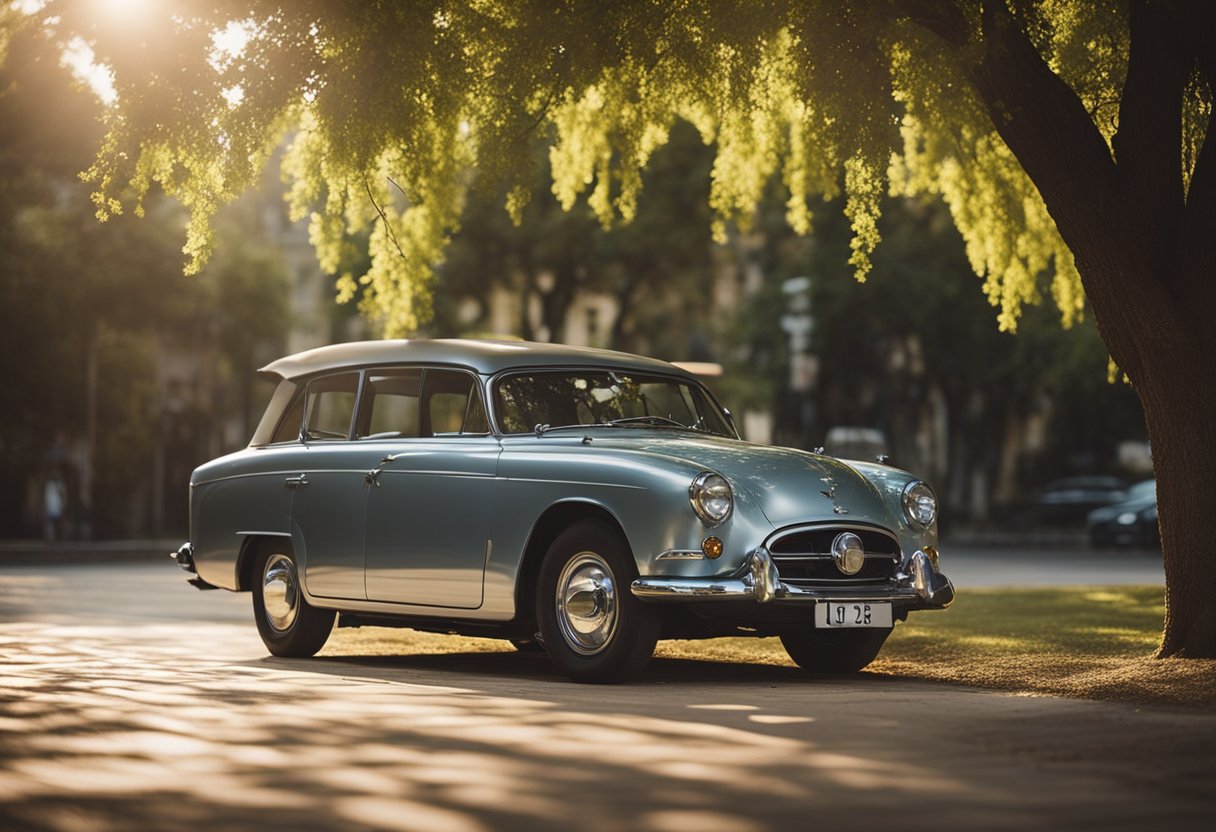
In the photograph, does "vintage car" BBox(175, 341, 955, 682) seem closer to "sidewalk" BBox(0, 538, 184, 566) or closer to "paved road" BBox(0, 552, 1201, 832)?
"paved road" BBox(0, 552, 1201, 832)

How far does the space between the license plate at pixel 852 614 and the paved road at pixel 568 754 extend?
14.3 inches

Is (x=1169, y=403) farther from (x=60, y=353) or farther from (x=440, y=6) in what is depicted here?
(x=60, y=353)

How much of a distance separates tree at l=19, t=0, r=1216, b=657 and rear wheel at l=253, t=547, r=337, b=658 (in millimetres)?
2598

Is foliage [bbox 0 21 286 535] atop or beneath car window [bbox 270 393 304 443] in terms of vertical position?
atop

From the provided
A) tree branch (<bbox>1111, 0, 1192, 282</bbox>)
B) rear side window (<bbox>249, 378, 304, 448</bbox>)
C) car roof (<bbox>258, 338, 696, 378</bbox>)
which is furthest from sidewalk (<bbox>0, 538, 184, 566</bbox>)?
tree branch (<bbox>1111, 0, 1192, 282</bbox>)

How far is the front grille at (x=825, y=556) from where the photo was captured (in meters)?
9.83

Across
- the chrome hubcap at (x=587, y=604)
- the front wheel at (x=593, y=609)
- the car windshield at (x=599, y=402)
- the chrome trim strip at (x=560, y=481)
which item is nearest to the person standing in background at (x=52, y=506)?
the car windshield at (x=599, y=402)

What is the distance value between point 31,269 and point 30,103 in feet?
84.3

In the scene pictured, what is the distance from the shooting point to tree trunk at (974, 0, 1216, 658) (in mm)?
11266

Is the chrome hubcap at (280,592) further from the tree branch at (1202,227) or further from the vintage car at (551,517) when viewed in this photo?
the tree branch at (1202,227)

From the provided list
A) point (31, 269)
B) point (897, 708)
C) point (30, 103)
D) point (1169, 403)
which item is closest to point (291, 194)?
point (30, 103)

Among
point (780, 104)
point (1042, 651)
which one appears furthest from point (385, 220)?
point (1042, 651)

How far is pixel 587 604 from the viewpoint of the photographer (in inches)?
394

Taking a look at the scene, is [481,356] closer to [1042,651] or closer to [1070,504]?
[1042,651]
